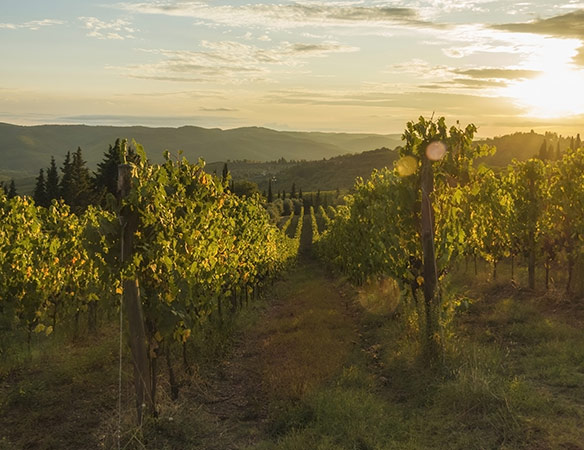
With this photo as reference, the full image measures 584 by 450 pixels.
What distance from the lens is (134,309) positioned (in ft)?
24.8

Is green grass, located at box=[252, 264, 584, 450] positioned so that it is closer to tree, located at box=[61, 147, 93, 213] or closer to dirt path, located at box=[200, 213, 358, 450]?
dirt path, located at box=[200, 213, 358, 450]

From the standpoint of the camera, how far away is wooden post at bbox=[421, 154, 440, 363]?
384 inches

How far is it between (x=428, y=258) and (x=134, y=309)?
6.10 m

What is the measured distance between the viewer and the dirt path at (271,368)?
26.0 ft

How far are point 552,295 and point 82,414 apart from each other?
1418 centimetres

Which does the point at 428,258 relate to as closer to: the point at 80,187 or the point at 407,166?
the point at 407,166

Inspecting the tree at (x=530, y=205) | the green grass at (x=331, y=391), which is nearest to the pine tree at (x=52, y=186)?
the green grass at (x=331, y=391)


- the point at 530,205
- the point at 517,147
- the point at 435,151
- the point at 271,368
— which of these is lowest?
the point at 271,368

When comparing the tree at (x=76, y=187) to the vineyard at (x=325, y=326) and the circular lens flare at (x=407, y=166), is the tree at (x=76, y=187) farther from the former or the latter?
the circular lens flare at (x=407, y=166)

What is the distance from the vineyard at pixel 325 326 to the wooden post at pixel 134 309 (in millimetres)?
24

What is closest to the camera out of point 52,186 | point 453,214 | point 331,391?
point 331,391

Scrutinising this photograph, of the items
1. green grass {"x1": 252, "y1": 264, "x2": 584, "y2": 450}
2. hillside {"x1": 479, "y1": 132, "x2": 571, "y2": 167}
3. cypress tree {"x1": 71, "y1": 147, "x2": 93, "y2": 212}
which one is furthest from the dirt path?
hillside {"x1": 479, "y1": 132, "x2": 571, "y2": 167}

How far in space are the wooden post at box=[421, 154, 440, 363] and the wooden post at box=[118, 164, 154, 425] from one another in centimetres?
548

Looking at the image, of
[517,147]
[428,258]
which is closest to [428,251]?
[428,258]
